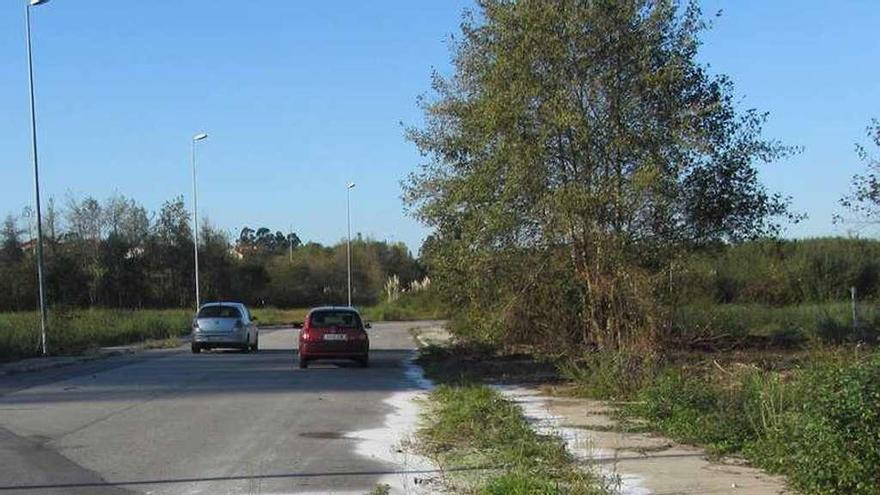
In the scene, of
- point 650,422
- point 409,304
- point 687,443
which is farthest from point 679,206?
point 409,304

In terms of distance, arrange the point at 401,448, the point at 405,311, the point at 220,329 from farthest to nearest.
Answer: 1. the point at 405,311
2. the point at 220,329
3. the point at 401,448

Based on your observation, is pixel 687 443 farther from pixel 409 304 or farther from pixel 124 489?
pixel 409 304

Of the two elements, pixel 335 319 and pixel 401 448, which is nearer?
pixel 401 448

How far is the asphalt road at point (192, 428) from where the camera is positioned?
10.1 meters

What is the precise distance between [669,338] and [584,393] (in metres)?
3.38

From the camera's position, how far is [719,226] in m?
20.8

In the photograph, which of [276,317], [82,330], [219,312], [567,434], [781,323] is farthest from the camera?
[276,317]

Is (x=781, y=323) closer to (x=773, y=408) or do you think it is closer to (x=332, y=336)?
(x=332, y=336)

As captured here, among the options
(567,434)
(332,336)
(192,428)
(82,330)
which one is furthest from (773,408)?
(82,330)

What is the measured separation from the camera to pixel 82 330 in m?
37.0

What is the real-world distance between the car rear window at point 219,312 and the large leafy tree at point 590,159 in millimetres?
14156

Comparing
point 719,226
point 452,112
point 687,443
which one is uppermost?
point 452,112

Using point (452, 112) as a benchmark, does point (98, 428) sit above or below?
below

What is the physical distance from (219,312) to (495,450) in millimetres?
22627
